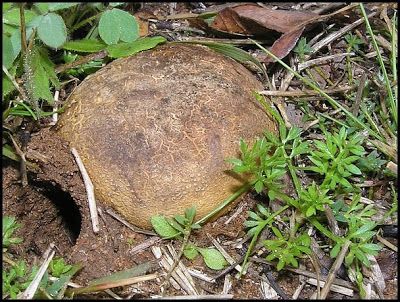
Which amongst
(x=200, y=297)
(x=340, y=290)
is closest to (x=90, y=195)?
(x=200, y=297)

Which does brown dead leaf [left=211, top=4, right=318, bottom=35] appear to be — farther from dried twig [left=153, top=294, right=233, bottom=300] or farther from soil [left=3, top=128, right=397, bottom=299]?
dried twig [left=153, top=294, right=233, bottom=300]

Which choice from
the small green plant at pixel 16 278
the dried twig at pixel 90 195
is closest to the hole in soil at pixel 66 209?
the dried twig at pixel 90 195

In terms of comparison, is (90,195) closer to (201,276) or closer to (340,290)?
(201,276)

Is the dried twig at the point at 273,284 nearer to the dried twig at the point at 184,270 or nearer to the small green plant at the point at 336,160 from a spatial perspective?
the dried twig at the point at 184,270

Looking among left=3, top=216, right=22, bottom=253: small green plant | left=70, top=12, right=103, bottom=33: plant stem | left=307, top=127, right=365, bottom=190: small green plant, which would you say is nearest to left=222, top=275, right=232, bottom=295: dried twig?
left=307, top=127, right=365, bottom=190: small green plant

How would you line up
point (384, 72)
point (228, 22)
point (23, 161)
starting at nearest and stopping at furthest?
point (23, 161) < point (384, 72) < point (228, 22)

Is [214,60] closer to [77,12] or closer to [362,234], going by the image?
[77,12]

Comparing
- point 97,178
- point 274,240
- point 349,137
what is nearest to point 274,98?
point 349,137
